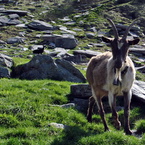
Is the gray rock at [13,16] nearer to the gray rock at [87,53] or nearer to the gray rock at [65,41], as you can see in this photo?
the gray rock at [65,41]

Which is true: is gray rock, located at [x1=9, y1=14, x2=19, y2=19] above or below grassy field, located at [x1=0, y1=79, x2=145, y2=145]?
below

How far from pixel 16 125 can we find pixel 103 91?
9.85ft

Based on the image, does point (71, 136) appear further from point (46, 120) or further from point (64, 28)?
point (64, 28)

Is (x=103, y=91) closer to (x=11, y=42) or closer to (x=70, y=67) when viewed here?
(x=70, y=67)

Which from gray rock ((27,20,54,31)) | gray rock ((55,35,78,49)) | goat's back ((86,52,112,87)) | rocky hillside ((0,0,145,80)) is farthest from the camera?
gray rock ((27,20,54,31))

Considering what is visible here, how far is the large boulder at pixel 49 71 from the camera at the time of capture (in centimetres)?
1515

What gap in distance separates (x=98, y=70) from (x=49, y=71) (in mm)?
5571

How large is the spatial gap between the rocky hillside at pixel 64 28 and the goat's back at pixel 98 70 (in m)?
6.03

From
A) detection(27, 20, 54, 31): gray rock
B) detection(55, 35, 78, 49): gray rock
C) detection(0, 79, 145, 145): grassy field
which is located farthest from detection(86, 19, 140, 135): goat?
detection(27, 20, 54, 31): gray rock

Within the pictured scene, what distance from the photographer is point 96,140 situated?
26.5 ft

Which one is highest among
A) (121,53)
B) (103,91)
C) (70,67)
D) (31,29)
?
(121,53)

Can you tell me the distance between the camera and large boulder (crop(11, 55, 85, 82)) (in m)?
15.1

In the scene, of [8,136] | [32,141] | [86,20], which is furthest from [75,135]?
[86,20]

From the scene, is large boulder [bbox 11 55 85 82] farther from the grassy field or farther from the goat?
the goat
